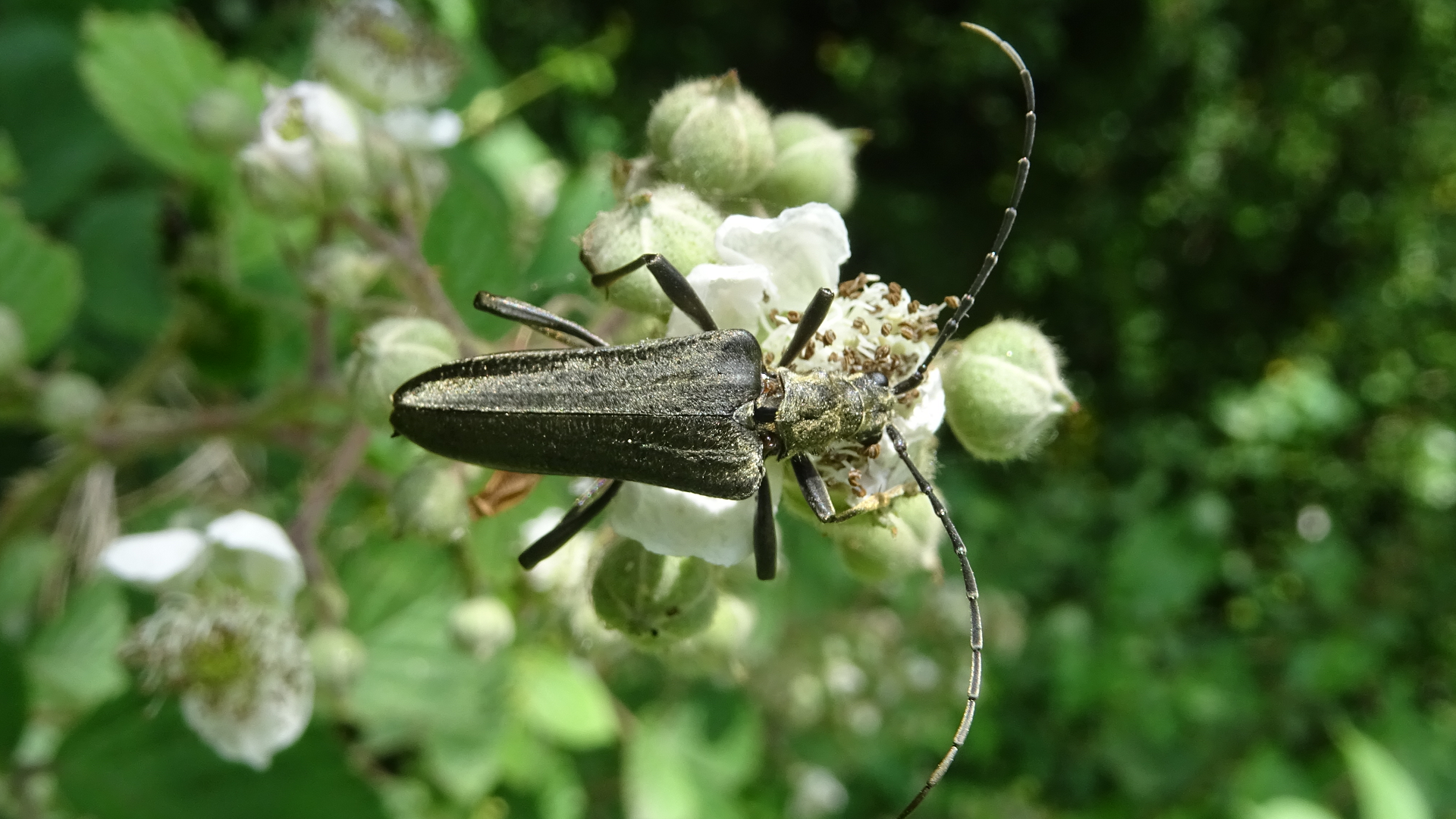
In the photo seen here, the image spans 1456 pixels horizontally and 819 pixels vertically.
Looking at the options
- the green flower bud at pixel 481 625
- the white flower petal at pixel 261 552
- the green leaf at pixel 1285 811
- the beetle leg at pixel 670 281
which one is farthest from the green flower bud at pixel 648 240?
the green leaf at pixel 1285 811

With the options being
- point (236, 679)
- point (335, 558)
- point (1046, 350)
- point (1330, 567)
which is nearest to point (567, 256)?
point (335, 558)

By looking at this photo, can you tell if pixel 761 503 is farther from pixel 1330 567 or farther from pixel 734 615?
pixel 1330 567

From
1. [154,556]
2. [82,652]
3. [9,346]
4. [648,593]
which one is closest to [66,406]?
[9,346]

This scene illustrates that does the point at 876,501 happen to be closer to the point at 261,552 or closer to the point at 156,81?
the point at 261,552

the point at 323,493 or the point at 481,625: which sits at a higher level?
the point at 323,493

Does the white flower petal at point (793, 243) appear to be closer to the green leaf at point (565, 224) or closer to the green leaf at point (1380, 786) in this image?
the green leaf at point (565, 224)
